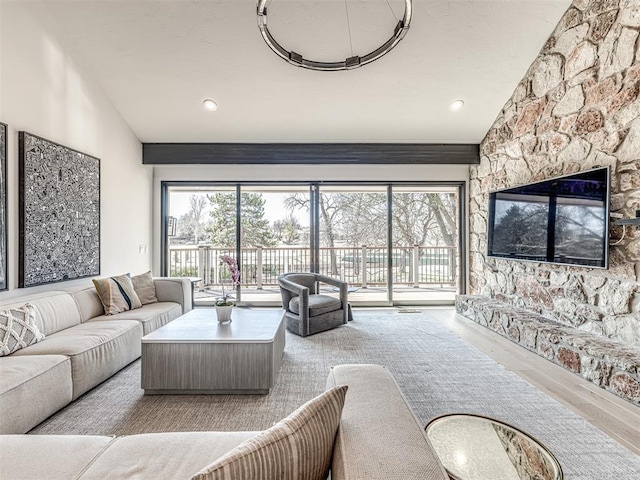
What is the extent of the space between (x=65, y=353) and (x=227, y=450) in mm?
1820

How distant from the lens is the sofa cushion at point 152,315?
3.14 m

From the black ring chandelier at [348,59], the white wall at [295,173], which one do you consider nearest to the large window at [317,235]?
the white wall at [295,173]

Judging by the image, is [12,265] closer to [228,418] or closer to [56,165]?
[56,165]

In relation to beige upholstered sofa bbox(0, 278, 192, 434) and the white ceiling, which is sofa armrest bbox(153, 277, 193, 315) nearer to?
beige upholstered sofa bbox(0, 278, 192, 434)

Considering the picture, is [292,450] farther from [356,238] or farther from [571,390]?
[356,238]

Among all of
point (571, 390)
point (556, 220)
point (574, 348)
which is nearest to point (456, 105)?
point (556, 220)

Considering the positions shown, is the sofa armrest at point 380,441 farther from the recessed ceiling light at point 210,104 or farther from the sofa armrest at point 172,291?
the recessed ceiling light at point 210,104

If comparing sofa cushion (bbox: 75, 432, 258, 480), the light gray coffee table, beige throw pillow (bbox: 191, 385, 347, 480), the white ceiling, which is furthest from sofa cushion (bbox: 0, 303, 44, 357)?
the white ceiling

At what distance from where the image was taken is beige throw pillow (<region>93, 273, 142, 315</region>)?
10.9ft

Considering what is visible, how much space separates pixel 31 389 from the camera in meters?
1.91

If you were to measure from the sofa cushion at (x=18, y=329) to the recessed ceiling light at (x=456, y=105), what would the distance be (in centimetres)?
496

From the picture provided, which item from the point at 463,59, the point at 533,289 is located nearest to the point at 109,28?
the point at 463,59

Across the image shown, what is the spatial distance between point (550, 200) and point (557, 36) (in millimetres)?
1749

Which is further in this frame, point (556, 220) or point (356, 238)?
point (356, 238)
